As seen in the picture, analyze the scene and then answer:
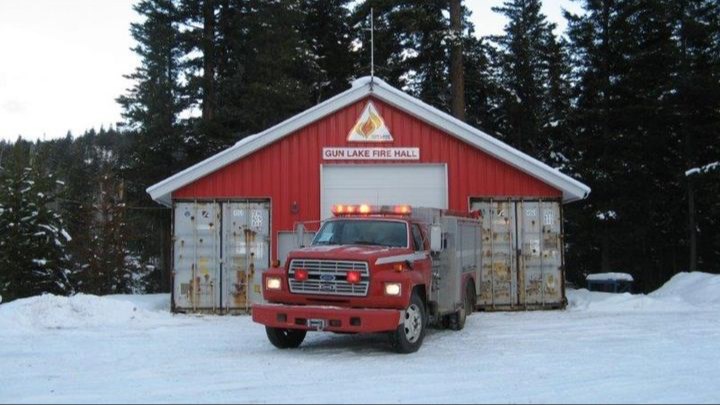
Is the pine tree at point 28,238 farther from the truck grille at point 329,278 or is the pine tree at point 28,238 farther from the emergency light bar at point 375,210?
the truck grille at point 329,278

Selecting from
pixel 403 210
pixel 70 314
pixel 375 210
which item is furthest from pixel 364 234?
pixel 70 314

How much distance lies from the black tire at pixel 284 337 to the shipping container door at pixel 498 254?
7483 millimetres

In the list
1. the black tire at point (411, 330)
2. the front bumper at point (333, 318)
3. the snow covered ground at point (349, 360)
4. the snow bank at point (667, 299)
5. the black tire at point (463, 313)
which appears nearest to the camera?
the snow covered ground at point (349, 360)

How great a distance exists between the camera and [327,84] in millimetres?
36438

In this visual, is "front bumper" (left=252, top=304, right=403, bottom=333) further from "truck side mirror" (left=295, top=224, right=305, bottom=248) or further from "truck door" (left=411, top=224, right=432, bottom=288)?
"truck side mirror" (left=295, top=224, right=305, bottom=248)

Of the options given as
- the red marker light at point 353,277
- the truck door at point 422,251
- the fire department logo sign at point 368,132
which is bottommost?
the red marker light at point 353,277

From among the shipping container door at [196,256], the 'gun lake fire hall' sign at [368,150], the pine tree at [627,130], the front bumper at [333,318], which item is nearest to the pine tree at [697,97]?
the pine tree at [627,130]

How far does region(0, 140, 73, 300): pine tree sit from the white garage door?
16.3 meters

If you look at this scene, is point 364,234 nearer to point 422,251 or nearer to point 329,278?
point 422,251

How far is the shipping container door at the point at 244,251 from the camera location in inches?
699

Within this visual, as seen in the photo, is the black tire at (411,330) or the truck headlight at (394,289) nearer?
the truck headlight at (394,289)

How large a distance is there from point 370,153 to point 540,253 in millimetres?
5098

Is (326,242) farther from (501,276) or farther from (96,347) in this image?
(501,276)

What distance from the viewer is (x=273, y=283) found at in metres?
10.8
